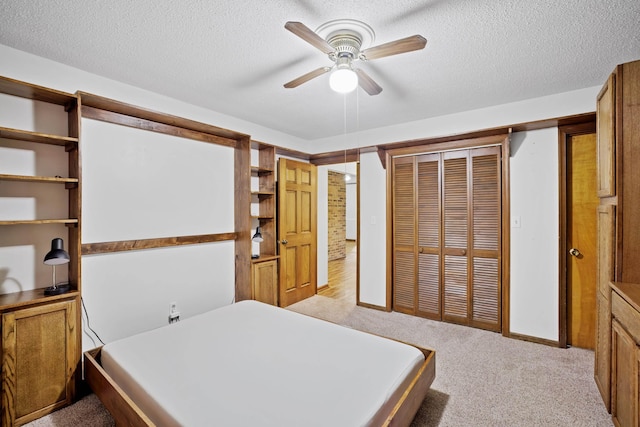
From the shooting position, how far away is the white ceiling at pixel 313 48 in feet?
5.43

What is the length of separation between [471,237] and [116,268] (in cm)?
366

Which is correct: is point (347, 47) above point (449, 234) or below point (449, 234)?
above

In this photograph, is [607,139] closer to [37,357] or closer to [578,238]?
[578,238]

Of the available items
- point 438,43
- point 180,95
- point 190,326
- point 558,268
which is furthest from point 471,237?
point 180,95

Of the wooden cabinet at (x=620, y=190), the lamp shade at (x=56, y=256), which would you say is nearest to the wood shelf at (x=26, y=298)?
the lamp shade at (x=56, y=256)

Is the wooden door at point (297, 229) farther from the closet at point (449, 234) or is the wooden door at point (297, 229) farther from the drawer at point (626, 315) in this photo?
the drawer at point (626, 315)

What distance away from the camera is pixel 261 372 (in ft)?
5.47

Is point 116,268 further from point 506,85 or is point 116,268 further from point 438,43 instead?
point 506,85

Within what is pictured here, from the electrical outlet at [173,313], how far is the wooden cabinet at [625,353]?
3.42m

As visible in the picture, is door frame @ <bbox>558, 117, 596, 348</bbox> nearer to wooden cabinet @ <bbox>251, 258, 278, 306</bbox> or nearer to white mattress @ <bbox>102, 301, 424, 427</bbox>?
white mattress @ <bbox>102, 301, 424, 427</bbox>

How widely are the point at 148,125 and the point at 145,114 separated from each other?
0.57ft

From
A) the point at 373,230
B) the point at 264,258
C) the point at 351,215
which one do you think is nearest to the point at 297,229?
the point at 264,258

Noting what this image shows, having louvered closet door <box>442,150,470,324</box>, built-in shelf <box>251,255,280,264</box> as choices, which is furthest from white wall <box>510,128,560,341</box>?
built-in shelf <box>251,255,280,264</box>

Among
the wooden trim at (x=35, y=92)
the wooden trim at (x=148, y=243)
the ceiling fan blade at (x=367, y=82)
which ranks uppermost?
the ceiling fan blade at (x=367, y=82)
